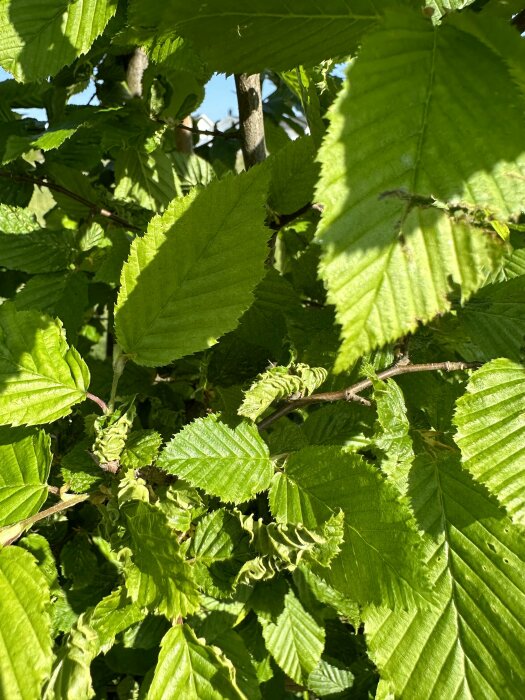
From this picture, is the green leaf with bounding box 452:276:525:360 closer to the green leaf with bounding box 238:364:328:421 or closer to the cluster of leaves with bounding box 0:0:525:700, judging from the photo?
the cluster of leaves with bounding box 0:0:525:700

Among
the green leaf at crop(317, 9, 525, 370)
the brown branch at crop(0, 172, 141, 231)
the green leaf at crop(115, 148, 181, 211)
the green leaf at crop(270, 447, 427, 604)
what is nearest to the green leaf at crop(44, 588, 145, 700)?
the green leaf at crop(270, 447, 427, 604)

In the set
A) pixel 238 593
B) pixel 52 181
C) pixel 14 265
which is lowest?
pixel 238 593

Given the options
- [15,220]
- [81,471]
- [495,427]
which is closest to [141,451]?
[81,471]

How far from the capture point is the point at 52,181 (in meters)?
1.37

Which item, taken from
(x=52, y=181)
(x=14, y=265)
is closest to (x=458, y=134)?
(x=14, y=265)

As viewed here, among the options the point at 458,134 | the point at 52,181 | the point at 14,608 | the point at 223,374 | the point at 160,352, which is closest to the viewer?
the point at 458,134

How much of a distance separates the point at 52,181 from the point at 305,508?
1.00 metres

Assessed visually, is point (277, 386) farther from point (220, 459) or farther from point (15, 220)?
point (15, 220)

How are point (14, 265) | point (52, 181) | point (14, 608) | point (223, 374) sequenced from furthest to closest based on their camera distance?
1. point (52, 181)
2. point (14, 265)
3. point (223, 374)
4. point (14, 608)

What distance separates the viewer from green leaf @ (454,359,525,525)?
29.5 inches

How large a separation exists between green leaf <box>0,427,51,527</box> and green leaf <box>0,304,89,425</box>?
0.06 metres

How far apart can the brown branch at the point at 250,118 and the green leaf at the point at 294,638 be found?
2.64 ft

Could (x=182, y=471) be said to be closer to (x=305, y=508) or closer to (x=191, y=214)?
(x=305, y=508)

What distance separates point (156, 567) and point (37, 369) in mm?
321
